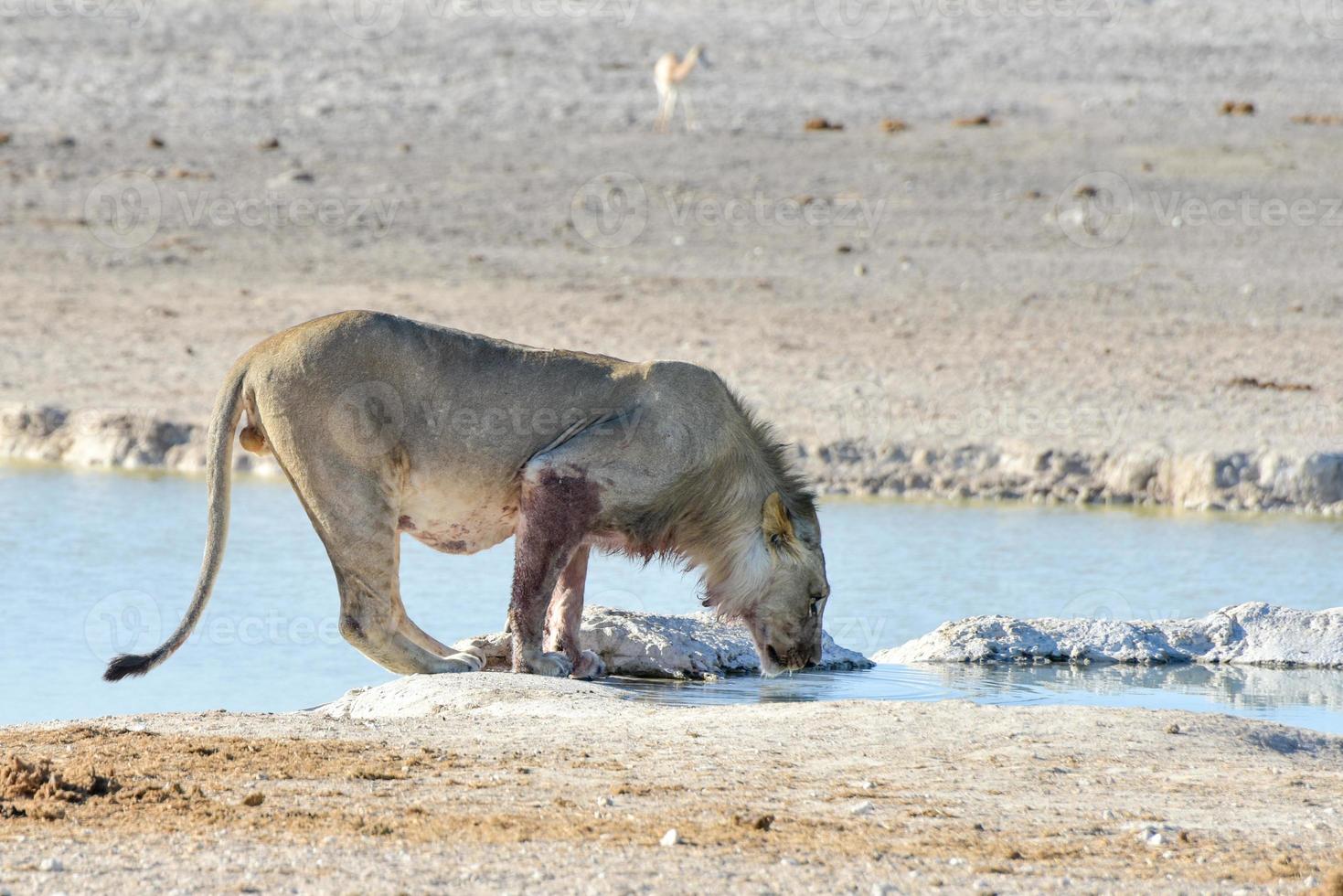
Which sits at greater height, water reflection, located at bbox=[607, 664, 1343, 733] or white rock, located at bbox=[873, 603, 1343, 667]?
white rock, located at bbox=[873, 603, 1343, 667]

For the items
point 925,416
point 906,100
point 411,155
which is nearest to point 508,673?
point 925,416

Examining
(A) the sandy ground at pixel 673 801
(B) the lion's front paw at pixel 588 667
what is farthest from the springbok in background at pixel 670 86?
(A) the sandy ground at pixel 673 801

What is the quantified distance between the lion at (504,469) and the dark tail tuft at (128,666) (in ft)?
0.31

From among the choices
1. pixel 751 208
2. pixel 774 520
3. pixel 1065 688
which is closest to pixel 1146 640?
pixel 1065 688

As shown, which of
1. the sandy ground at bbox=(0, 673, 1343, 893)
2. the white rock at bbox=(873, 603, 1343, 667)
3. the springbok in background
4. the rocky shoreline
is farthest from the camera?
the springbok in background

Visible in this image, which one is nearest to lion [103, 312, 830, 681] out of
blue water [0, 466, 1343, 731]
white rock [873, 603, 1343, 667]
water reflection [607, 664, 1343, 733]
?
water reflection [607, 664, 1343, 733]

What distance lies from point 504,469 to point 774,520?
3.43 ft

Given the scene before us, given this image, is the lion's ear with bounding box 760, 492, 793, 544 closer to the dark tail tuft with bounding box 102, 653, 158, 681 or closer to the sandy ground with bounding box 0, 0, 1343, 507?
the dark tail tuft with bounding box 102, 653, 158, 681

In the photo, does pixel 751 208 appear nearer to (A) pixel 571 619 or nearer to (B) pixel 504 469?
(A) pixel 571 619

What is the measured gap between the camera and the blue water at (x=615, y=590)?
324 inches

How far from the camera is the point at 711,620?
887 centimetres

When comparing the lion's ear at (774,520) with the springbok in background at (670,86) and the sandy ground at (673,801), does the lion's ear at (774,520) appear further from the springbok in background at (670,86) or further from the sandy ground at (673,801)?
the springbok in background at (670,86)

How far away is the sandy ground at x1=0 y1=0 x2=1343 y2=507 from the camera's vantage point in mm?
15977

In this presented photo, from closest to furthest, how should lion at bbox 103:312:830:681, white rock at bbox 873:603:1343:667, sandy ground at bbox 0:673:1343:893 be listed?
1. sandy ground at bbox 0:673:1343:893
2. lion at bbox 103:312:830:681
3. white rock at bbox 873:603:1343:667
